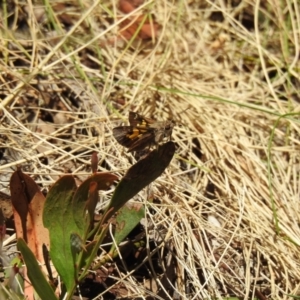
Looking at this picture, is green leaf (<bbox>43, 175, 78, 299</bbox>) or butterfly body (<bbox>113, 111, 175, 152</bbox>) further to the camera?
butterfly body (<bbox>113, 111, 175, 152</bbox>)

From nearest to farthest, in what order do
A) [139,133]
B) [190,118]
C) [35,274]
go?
[35,274]
[139,133]
[190,118]

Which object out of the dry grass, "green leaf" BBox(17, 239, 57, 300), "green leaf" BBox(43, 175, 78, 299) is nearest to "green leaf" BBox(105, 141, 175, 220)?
"green leaf" BBox(43, 175, 78, 299)

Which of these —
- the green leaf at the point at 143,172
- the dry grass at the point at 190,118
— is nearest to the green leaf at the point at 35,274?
the green leaf at the point at 143,172

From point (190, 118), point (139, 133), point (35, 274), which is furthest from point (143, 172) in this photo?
point (190, 118)

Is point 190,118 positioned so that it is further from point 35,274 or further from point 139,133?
point 35,274

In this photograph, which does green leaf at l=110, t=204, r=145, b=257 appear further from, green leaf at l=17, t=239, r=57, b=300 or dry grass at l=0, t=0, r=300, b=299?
green leaf at l=17, t=239, r=57, b=300

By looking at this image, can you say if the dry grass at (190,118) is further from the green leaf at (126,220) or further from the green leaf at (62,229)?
the green leaf at (62,229)
